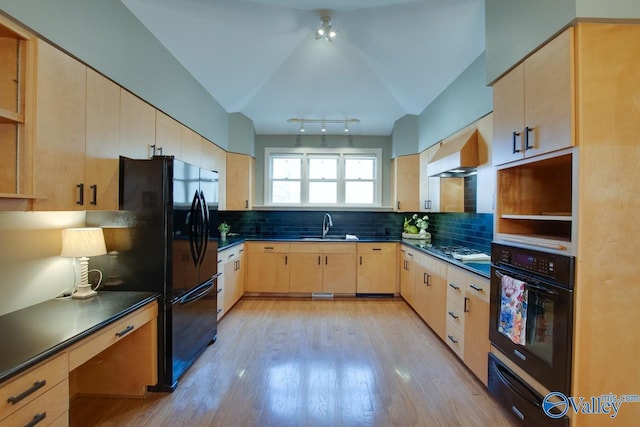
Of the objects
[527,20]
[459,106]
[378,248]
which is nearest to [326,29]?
[459,106]

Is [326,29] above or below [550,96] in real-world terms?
above

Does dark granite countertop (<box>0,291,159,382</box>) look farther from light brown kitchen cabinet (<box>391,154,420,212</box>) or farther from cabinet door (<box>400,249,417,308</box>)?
light brown kitchen cabinet (<box>391,154,420,212</box>)

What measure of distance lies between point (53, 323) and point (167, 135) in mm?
1814

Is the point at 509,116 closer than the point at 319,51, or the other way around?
the point at 509,116

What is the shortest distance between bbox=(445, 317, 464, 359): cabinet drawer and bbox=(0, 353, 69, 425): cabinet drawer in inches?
108

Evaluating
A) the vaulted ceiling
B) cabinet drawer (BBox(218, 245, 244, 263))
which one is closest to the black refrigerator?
cabinet drawer (BBox(218, 245, 244, 263))

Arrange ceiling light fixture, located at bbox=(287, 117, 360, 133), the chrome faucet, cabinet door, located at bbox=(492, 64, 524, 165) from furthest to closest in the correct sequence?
1. the chrome faucet
2. ceiling light fixture, located at bbox=(287, 117, 360, 133)
3. cabinet door, located at bbox=(492, 64, 524, 165)

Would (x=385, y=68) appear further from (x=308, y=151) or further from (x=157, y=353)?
(x=157, y=353)

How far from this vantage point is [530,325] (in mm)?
1691

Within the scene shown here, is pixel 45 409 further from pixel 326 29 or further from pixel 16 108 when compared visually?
pixel 326 29

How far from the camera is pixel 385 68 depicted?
3.63 metres

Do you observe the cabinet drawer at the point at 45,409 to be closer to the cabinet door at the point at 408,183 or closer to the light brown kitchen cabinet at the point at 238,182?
the light brown kitchen cabinet at the point at 238,182

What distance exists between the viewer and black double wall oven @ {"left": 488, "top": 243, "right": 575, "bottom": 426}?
1460 millimetres

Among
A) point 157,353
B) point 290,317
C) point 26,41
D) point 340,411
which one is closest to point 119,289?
point 157,353
